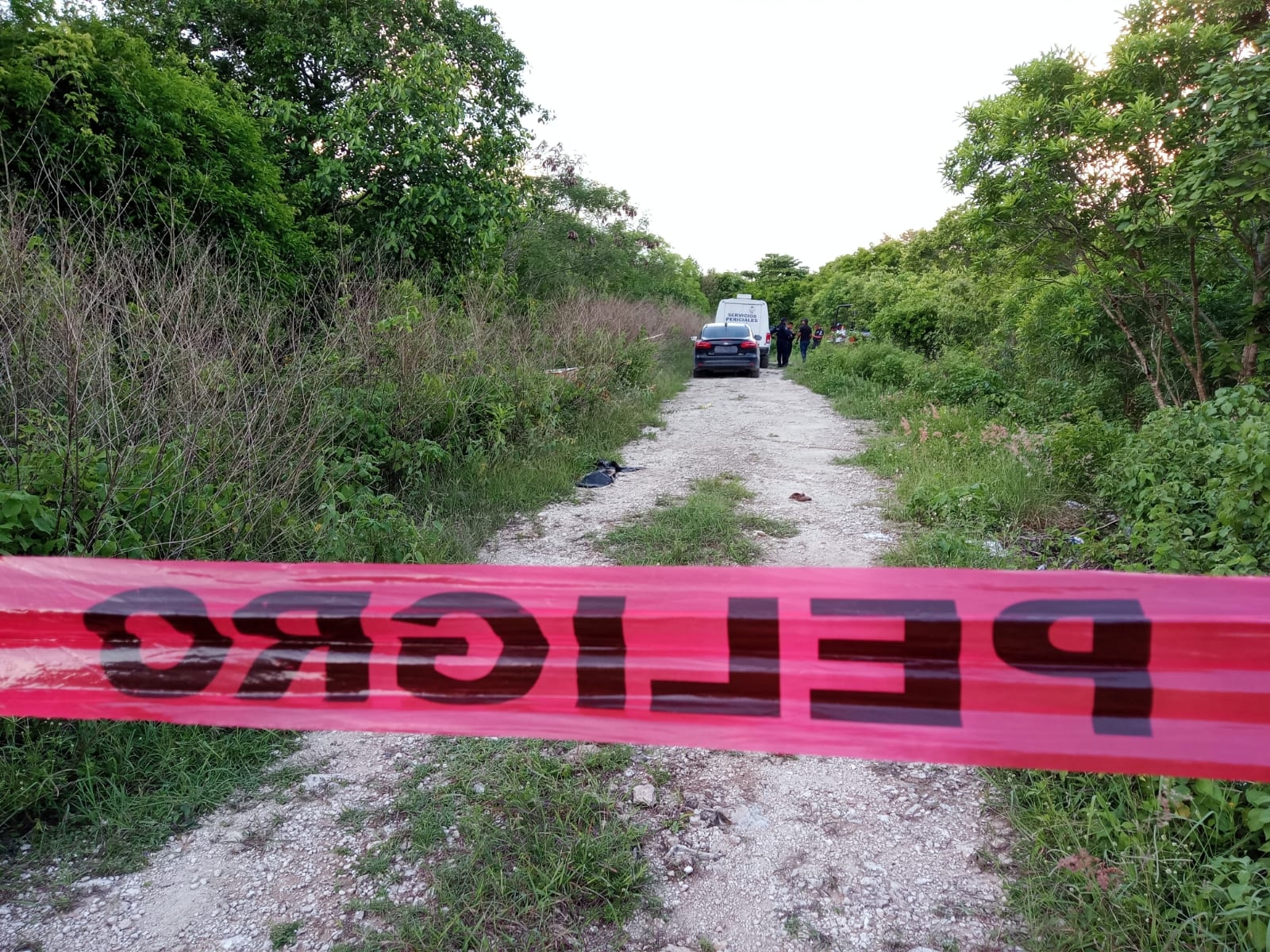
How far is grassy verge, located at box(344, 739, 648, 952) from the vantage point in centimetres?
219

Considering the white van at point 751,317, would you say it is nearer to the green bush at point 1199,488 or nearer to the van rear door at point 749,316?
the van rear door at point 749,316

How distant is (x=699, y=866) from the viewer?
2486mm

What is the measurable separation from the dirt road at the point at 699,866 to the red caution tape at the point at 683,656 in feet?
2.14

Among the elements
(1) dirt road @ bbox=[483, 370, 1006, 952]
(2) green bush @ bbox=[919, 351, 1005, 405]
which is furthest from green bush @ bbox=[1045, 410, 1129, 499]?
(2) green bush @ bbox=[919, 351, 1005, 405]

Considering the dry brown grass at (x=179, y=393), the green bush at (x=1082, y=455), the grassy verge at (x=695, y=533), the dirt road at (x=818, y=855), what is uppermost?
the dry brown grass at (x=179, y=393)

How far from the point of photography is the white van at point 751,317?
2306 centimetres

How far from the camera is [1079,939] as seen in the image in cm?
203

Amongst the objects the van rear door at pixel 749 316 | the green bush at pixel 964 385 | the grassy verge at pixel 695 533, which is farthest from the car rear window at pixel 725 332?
the grassy verge at pixel 695 533

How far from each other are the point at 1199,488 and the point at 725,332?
16081 millimetres

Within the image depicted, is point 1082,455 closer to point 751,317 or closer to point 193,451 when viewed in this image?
point 193,451

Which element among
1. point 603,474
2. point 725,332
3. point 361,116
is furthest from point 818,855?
point 725,332

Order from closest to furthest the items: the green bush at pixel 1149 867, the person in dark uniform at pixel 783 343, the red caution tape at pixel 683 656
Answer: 1. the red caution tape at pixel 683 656
2. the green bush at pixel 1149 867
3. the person in dark uniform at pixel 783 343

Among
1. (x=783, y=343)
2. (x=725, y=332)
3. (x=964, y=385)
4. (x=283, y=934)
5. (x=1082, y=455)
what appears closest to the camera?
(x=283, y=934)

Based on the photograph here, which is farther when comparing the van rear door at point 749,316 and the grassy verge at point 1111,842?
the van rear door at point 749,316
